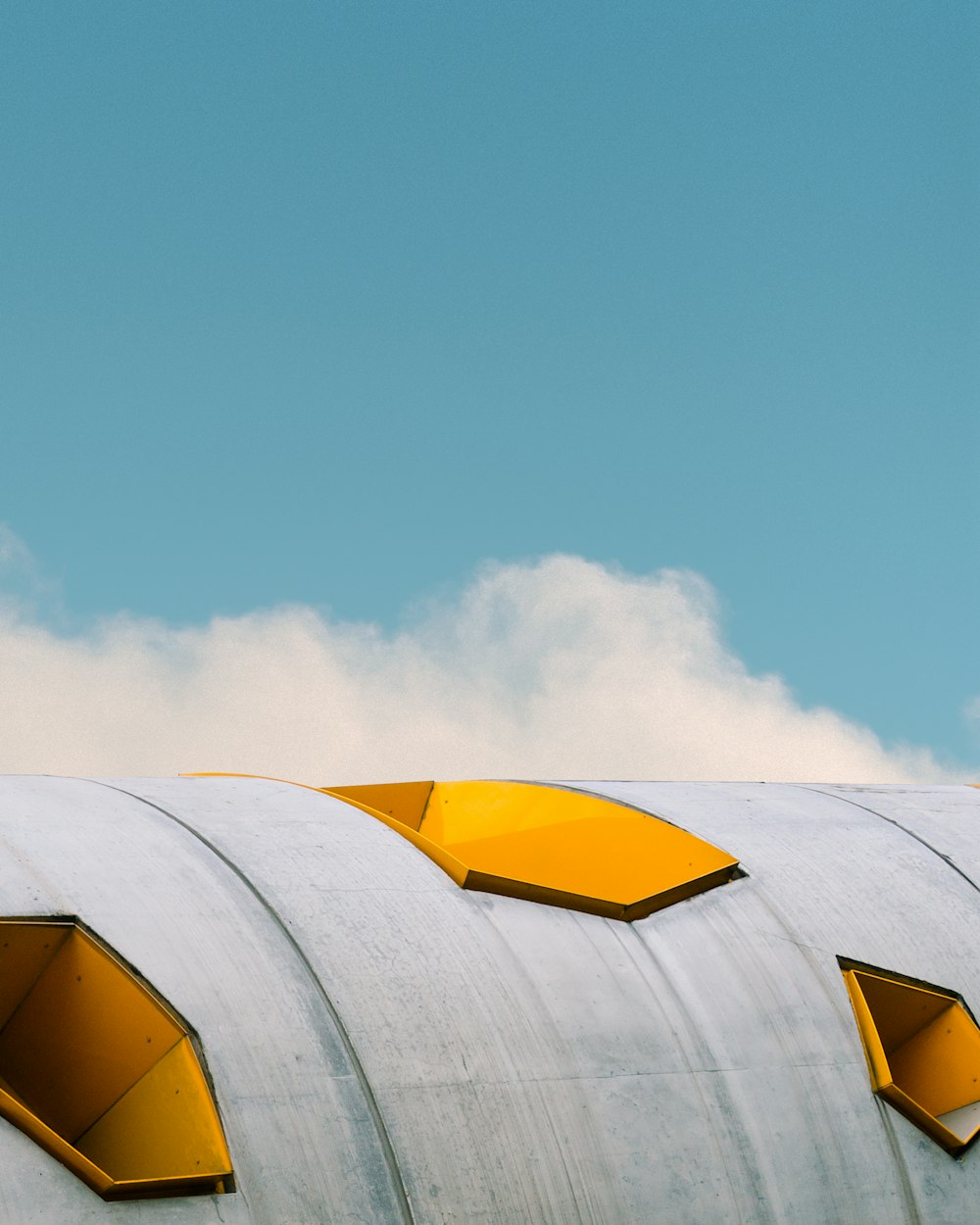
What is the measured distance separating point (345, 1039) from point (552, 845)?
2.20m

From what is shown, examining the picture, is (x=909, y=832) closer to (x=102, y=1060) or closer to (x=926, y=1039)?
(x=926, y=1039)

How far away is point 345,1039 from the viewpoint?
15.8ft

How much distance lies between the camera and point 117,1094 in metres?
4.68

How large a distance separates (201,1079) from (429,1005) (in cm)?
94

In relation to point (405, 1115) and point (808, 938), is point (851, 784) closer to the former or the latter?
point (808, 938)

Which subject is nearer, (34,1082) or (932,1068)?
(34,1082)

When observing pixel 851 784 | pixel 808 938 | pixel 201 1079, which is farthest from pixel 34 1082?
pixel 851 784

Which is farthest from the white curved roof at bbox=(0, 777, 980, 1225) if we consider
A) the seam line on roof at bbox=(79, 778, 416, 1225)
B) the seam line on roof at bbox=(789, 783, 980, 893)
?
the seam line on roof at bbox=(789, 783, 980, 893)

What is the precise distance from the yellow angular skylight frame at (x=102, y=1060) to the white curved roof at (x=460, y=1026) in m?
0.07

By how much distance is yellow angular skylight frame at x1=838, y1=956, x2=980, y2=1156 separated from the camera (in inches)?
249

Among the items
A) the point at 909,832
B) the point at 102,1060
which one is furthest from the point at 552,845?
the point at 102,1060

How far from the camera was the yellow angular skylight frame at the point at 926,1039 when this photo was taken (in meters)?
→ 6.32

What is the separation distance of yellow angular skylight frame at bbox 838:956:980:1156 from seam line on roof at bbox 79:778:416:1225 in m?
2.41

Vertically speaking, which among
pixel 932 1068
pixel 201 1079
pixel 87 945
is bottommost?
pixel 932 1068
